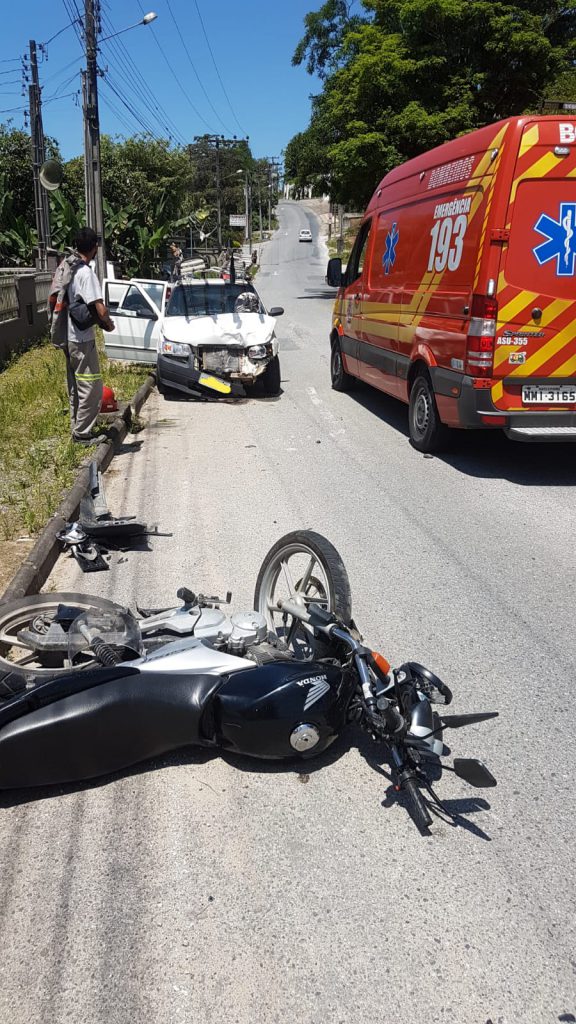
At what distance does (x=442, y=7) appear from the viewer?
23.9m

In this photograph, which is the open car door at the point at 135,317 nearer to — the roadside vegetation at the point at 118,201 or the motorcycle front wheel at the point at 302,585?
the motorcycle front wheel at the point at 302,585

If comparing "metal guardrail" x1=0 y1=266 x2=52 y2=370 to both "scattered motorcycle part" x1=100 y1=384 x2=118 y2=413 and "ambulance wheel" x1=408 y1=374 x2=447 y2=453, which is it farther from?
"ambulance wheel" x1=408 y1=374 x2=447 y2=453

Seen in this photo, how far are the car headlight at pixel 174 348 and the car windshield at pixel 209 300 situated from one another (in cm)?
89

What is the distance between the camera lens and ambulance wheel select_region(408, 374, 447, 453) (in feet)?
27.5

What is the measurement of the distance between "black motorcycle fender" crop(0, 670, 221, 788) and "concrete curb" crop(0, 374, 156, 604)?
51.4 inches

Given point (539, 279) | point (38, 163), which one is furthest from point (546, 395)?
point (38, 163)

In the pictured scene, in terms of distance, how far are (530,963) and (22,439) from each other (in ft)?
24.7

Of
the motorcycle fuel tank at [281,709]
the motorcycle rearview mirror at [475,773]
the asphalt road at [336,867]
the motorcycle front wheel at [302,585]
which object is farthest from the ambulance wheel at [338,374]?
the motorcycle rearview mirror at [475,773]

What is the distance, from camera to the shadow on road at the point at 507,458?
7844 millimetres

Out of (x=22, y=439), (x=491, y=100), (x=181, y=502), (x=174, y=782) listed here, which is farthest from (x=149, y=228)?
(x=174, y=782)

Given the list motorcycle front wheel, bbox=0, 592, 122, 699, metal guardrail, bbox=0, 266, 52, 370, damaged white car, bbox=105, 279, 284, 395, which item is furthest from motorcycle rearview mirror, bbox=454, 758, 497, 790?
metal guardrail, bbox=0, 266, 52, 370

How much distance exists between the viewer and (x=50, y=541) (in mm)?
5668

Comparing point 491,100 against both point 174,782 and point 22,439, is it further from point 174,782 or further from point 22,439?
point 174,782

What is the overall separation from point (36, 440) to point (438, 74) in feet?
73.5
